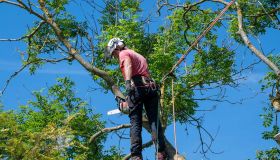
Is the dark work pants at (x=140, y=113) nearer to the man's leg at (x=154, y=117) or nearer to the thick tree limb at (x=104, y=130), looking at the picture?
the man's leg at (x=154, y=117)

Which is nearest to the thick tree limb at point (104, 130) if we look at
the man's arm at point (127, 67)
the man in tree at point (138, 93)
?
the man in tree at point (138, 93)

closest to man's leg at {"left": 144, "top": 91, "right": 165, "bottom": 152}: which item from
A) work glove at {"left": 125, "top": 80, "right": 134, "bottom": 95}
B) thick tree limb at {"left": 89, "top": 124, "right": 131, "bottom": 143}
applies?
work glove at {"left": 125, "top": 80, "right": 134, "bottom": 95}

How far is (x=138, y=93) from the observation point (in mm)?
7148

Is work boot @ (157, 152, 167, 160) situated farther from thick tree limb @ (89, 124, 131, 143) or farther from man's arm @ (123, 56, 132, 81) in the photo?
thick tree limb @ (89, 124, 131, 143)

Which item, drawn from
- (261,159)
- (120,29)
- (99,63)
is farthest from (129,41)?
(261,159)

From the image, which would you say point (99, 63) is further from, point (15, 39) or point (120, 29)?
point (15, 39)

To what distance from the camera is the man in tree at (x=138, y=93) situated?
699 cm

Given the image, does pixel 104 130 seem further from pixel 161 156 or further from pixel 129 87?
pixel 129 87

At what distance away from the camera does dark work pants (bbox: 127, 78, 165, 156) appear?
22.6 ft

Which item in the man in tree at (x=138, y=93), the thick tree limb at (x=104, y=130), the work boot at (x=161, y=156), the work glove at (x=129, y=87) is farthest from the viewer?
the thick tree limb at (x=104, y=130)

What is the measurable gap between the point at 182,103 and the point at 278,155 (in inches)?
110

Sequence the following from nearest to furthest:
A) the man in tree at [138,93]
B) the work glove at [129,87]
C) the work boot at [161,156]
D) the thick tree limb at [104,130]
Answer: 1. the work glove at [129,87]
2. the man in tree at [138,93]
3. the work boot at [161,156]
4. the thick tree limb at [104,130]

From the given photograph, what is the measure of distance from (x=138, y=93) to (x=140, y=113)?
0.27 metres

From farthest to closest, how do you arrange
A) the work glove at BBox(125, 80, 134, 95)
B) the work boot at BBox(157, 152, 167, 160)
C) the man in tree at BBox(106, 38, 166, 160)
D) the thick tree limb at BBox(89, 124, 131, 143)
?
the thick tree limb at BBox(89, 124, 131, 143) < the work boot at BBox(157, 152, 167, 160) < the man in tree at BBox(106, 38, 166, 160) < the work glove at BBox(125, 80, 134, 95)
